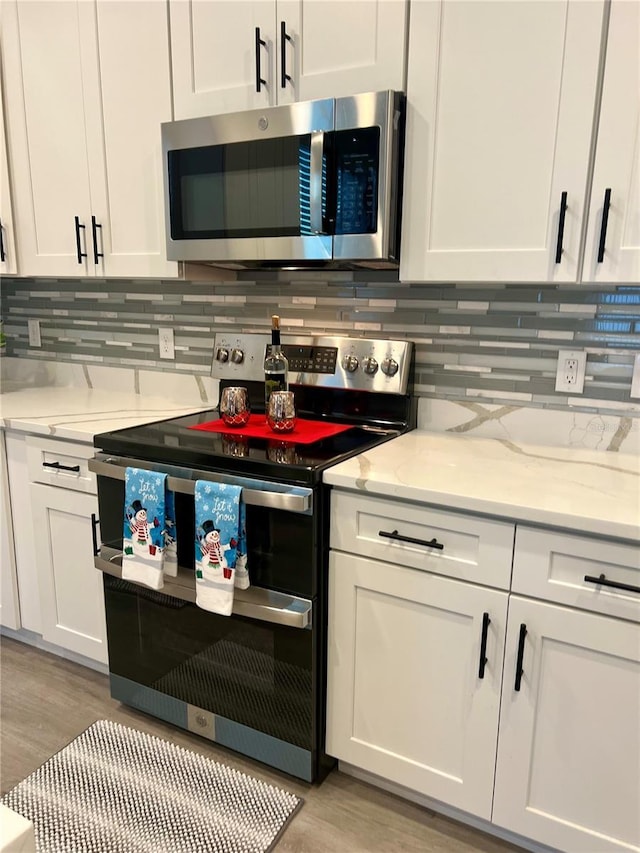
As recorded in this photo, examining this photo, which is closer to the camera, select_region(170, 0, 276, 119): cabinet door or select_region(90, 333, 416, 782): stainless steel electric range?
select_region(90, 333, 416, 782): stainless steel electric range

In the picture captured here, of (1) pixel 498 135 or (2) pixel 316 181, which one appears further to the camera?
(2) pixel 316 181

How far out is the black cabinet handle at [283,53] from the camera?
1562mm

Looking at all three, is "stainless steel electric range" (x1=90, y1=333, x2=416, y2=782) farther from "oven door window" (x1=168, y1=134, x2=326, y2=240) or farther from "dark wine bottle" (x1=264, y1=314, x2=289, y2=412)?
"oven door window" (x1=168, y1=134, x2=326, y2=240)

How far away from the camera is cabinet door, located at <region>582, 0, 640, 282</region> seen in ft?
4.00

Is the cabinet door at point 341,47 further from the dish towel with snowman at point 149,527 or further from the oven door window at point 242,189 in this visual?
the dish towel with snowman at point 149,527

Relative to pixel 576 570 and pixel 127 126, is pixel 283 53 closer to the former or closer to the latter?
pixel 127 126

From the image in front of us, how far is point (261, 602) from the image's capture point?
4.75ft

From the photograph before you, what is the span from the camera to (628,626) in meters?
1.13

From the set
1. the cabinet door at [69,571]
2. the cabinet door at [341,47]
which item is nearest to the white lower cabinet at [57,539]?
the cabinet door at [69,571]

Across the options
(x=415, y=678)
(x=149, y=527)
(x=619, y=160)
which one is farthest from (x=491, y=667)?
(x=619, y=160)

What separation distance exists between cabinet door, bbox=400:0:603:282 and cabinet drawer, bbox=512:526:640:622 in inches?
24.3

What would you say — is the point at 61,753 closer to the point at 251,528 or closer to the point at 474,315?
the point at 251,528

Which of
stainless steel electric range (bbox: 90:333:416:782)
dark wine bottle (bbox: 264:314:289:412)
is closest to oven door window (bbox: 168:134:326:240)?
dark wine bottle (bbox: 264:314:289:412)

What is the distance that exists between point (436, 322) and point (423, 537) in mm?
760
